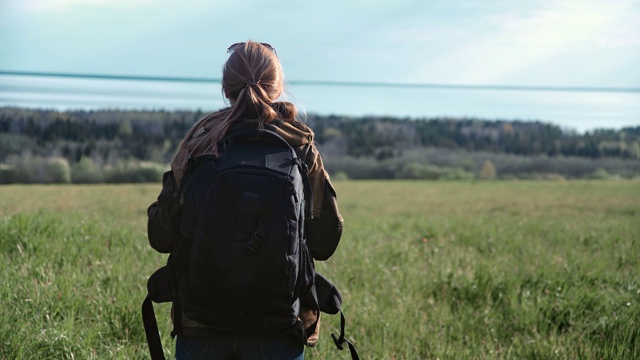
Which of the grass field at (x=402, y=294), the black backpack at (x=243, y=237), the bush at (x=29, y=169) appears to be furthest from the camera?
the bush at (x=29, y=169)

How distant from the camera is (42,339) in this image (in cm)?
416

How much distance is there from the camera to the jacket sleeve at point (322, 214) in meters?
2.75

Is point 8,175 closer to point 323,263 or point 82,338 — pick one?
point 323,263

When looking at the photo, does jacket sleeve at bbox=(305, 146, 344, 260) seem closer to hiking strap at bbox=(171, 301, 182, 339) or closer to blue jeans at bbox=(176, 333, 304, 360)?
blue jeans at bbox=(176, 333, 304, 360)

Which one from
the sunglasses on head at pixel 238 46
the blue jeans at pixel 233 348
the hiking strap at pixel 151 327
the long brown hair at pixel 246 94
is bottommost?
the hiking strap at pixel 151 327

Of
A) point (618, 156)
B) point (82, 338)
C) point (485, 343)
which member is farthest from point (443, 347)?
point (618, 156)

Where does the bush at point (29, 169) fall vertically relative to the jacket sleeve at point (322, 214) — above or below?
below

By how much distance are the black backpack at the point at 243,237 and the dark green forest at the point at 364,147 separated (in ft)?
72.2

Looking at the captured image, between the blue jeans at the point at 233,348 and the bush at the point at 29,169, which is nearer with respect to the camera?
the blue jeans at the point at 233,348

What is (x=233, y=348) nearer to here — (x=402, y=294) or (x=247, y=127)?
(x=247, y=127)

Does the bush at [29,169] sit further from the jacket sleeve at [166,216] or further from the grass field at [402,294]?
the jacket sleeve at [166,216]

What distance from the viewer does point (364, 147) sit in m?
40.6

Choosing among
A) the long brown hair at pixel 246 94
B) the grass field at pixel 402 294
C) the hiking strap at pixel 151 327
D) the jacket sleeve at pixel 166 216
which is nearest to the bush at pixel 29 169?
the grass field at pixel 402 294

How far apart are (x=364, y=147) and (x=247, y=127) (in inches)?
1501
